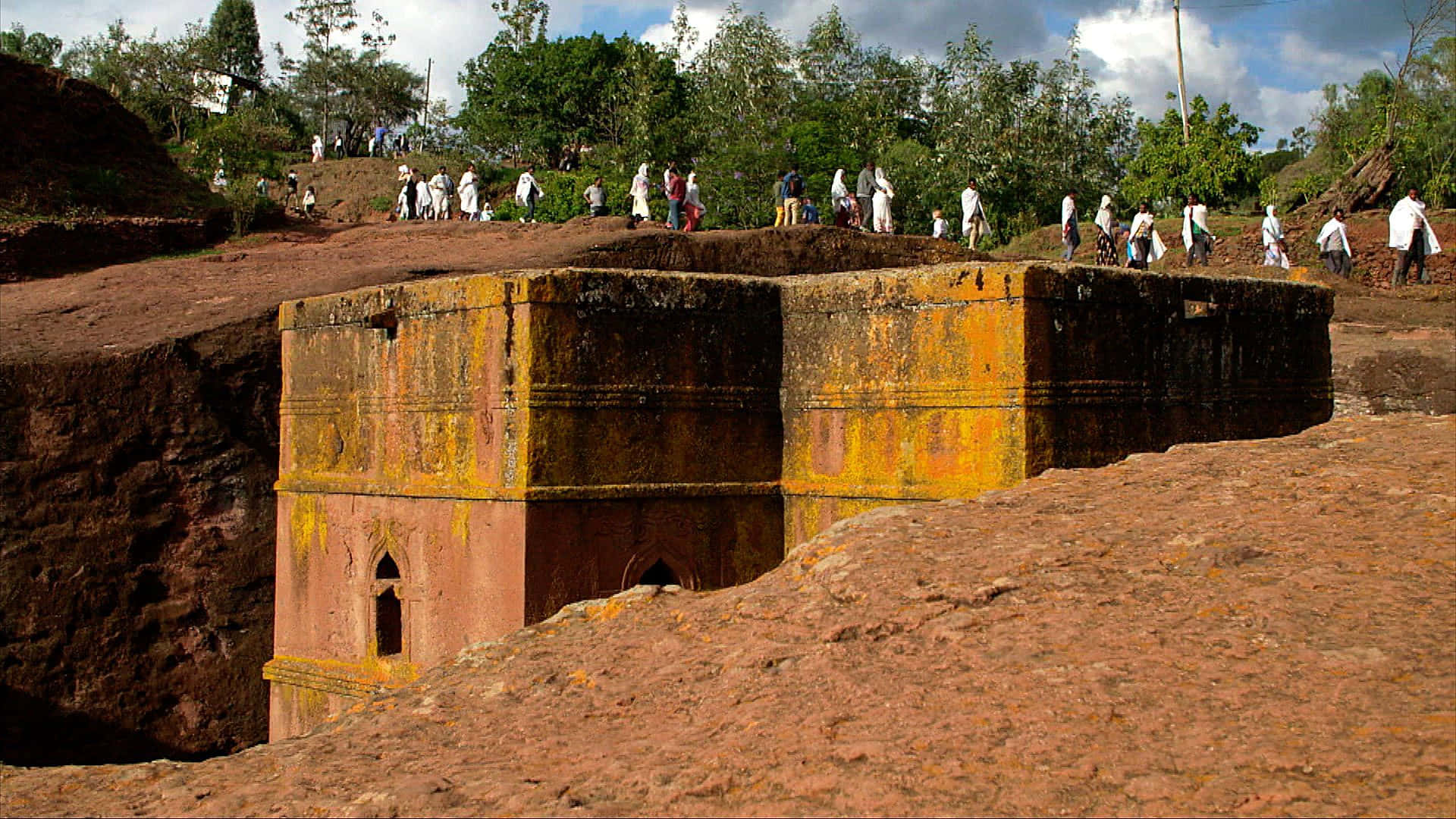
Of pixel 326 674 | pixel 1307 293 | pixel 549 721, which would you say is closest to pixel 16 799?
pixel 549 721

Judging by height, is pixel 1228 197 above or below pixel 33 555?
above

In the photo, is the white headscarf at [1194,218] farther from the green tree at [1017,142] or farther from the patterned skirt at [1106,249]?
the green tree at [1017,142]

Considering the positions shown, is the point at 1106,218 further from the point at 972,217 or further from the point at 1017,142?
the point at 1017,142

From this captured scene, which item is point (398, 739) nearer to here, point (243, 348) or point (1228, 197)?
point (243, 348)

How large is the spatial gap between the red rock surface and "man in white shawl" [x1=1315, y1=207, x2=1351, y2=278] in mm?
13531

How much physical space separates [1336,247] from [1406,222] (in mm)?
1340

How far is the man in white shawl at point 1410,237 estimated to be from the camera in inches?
628

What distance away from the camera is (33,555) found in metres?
8.59

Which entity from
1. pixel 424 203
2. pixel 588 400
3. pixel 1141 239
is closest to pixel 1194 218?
pixel 1141 239

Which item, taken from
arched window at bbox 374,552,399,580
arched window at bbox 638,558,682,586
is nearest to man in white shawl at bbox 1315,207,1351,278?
arched window at bbox 638,558,682,586

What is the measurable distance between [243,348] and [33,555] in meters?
1.81

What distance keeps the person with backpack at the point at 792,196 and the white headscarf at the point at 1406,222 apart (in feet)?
22.4

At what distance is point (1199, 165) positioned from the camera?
27938 millimetres

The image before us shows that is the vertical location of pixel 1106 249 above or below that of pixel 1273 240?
below
